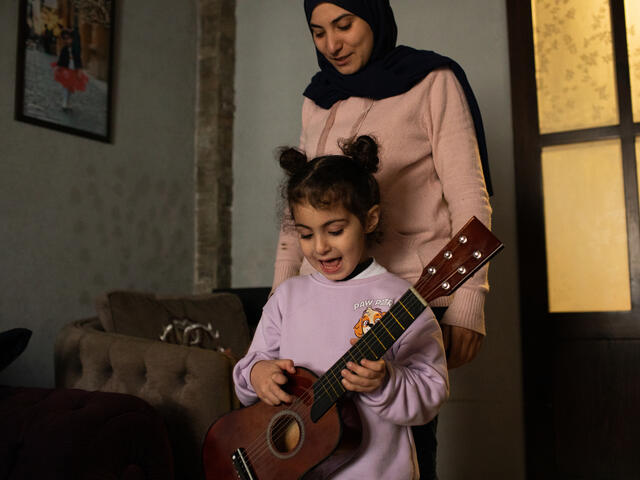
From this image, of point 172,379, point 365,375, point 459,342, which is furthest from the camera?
point 172,379

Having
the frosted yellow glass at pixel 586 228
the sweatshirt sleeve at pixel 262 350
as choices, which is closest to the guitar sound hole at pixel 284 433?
the sweatshirt sleeve at pixel 262 350

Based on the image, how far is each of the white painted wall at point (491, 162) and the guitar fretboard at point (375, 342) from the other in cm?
202

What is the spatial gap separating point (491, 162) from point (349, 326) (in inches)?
83.6

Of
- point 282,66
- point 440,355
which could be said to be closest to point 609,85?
point 282,66

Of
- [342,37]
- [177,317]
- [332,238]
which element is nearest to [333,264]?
[332,238]

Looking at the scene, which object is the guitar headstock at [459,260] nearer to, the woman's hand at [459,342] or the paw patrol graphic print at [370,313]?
the paw patrol graphic print at [370,313]

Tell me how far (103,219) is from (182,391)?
4.91 feet

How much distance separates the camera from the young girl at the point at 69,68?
9.53 feet

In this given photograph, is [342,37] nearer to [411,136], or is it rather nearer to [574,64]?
[411,136]

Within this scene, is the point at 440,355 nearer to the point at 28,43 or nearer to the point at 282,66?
the point at 28,43

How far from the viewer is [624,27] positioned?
2.81 metres

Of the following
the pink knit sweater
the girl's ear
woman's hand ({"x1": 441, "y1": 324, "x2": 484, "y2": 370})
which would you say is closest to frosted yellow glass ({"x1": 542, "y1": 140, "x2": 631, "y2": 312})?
the pink knit sweater

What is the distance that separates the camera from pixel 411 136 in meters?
1.40

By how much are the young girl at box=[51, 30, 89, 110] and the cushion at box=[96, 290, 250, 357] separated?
1.14 meters
